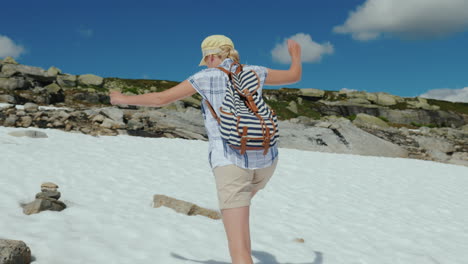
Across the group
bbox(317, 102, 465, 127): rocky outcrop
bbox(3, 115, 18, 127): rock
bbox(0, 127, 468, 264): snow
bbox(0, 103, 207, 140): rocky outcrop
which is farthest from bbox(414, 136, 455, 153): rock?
bbox(317, 102, 465, 127): rocky outcrop

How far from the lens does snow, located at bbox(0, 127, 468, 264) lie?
15.3ft

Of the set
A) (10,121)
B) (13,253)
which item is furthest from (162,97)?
(10,121)

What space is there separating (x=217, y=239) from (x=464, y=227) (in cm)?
554

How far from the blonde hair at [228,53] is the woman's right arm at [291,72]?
32 centimetres

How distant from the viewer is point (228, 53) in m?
2.83

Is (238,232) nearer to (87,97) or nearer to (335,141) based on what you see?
(335,141)

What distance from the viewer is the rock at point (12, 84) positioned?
2502cm

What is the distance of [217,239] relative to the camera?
212 inches

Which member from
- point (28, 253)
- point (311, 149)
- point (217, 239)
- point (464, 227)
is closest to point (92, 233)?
point (28, 253)

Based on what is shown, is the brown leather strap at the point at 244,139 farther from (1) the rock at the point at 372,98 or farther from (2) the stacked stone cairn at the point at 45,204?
(1) the rock at the point at 372,98

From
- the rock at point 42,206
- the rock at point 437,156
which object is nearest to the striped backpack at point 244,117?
the rock at point 42,206

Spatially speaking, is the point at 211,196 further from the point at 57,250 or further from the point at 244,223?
the point at 244,223

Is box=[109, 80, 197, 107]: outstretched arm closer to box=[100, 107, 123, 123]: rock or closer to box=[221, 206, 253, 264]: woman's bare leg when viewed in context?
box=[221, 206, 253, 264]: woman's bare leg

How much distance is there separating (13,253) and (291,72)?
3030mm
